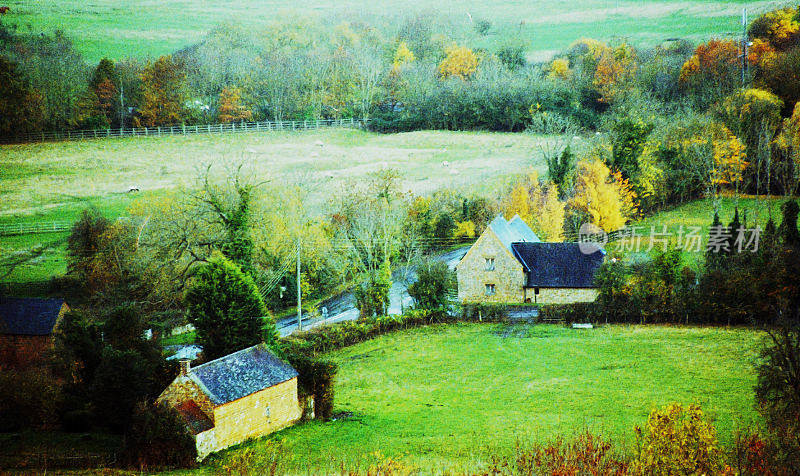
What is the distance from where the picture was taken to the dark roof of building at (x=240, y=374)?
18.4 metres

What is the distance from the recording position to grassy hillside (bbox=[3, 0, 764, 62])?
6238cm

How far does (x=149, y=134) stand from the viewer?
196 ft

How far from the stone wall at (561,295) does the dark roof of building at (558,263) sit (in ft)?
0.79

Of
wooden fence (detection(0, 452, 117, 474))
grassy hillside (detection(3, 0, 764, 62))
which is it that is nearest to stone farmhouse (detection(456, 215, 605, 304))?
wooden fence (detection(0, 452, 117, 474))

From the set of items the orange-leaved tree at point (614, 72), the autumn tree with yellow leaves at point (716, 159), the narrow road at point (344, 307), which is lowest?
the narrow road at point (344, 307)

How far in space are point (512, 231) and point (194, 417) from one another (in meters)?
26.4

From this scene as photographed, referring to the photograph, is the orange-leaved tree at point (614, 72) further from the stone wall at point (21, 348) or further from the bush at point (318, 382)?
the stone wall at point (21, 348)

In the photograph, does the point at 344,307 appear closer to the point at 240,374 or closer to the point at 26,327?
the point at 26,327

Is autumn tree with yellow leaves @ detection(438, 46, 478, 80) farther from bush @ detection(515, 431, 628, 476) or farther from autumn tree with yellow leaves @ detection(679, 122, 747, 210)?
bush @ detection(515, 431, 628, 476)

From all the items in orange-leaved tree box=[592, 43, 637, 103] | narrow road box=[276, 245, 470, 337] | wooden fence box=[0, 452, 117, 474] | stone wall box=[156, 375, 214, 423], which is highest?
orange-leaved tree box=[592, 43, 637, 103]

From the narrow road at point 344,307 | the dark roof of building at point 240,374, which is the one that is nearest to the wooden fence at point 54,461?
the dark roof of building at point 240,374

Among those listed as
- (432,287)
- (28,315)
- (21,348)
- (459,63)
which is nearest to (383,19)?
(459,63)

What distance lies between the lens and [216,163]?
184 feet

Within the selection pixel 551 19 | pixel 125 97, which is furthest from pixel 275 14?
pixel 551 19
